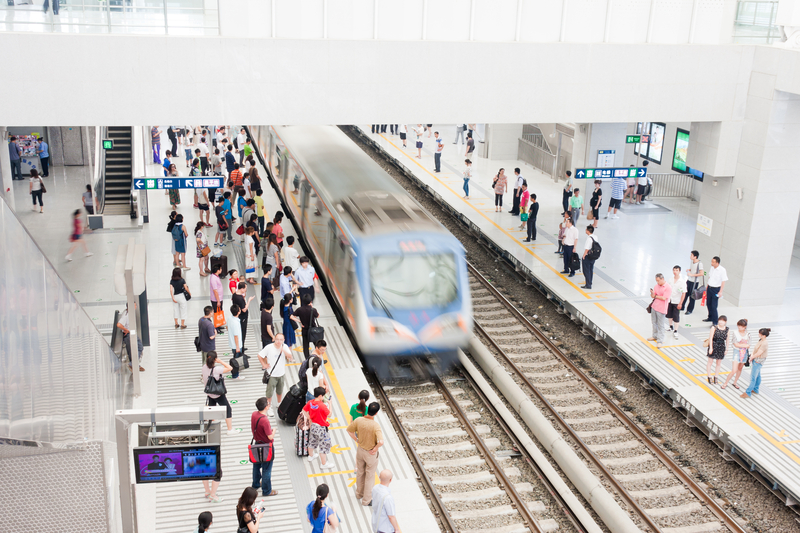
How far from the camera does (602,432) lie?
1302 cm

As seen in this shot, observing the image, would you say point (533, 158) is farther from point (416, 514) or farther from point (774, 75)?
point (416, 514)

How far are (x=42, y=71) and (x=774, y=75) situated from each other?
608 inches

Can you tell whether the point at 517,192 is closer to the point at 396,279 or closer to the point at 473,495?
the point at 396,279

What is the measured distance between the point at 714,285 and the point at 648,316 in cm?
164

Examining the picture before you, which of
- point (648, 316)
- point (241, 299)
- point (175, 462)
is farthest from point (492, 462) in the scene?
point (648, 316)

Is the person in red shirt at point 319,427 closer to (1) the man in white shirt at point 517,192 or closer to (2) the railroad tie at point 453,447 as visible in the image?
(2) the railroad tie at point 453,447

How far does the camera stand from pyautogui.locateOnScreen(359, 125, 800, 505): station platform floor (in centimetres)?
1274

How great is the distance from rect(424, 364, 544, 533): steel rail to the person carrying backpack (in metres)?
5.82

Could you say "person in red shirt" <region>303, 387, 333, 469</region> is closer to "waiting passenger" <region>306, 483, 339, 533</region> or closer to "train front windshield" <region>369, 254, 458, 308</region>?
"waiting passenger" <region>306, 483, 339, 533</region>

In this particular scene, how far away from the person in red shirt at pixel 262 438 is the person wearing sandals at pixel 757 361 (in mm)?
8457

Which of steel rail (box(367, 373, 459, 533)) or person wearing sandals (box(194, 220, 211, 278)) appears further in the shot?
person wearing sandals (box(194, 220, 211, 278))

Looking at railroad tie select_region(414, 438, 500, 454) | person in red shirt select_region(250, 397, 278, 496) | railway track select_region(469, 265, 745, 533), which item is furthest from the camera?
railroad tie select_region(414, 438, 500, 454)

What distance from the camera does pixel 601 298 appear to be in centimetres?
1839

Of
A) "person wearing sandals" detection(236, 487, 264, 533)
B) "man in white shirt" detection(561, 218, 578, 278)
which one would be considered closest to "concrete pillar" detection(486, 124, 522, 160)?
"man in white shirt" detection(561, 218, 578, 278)
